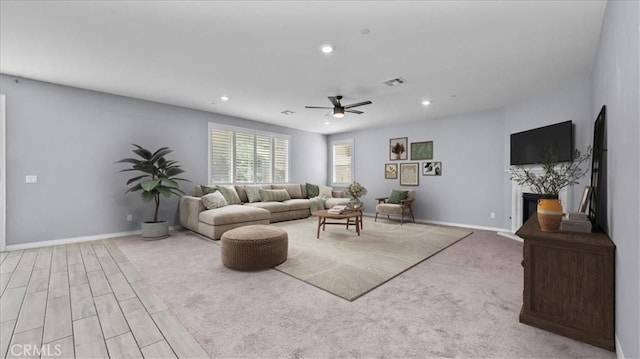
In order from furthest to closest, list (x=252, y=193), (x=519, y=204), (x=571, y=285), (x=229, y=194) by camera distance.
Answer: (x=252, y=193) → (x=229, y=194) → (x=519, y=204) → (x=571, y=285)

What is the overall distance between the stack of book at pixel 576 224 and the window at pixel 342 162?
21.4ft

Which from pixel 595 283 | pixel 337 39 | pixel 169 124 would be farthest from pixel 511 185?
pixel 169 124

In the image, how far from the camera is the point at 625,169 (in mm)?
1545

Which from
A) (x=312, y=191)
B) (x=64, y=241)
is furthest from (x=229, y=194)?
(x=64, y=241)

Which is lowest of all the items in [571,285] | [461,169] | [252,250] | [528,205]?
[252,250]

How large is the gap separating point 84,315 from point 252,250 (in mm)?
1497

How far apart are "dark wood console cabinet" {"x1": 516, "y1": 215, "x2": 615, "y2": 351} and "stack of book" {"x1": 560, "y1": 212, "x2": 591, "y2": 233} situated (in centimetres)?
5

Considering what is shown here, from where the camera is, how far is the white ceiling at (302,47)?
2408 millimetres

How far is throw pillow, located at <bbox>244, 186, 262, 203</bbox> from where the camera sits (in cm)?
653

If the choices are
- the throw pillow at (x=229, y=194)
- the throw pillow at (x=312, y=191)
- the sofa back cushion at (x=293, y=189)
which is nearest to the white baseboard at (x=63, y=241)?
the throw pillow at (x=229, y=194)

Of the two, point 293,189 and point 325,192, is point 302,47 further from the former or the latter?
point 325,192


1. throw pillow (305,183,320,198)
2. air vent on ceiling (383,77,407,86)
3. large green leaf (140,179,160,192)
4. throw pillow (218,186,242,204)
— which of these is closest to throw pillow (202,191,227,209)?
throw pillow (218,186,242,204)

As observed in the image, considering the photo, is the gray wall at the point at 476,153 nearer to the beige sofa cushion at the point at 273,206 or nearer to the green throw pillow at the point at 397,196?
the green throw pillow at the point at 397,196

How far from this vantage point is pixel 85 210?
15.1 feet
